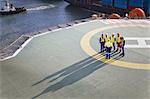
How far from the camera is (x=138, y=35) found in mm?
34531

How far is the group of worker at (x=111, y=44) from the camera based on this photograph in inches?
1075

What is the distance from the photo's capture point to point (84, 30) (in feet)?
120

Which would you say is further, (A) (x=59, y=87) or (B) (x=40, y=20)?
(B) (x=40, y=20)

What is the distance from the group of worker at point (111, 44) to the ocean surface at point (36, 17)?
3043 centimetres

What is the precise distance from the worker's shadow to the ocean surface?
104ft

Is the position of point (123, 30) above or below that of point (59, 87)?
above

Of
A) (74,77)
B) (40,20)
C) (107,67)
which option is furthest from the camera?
(40,20)

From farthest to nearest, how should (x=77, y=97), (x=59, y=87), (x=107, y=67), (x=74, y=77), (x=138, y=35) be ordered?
1. (x=138, y=35)
2. (x=107, y=67)
3. (x=74, y=77)
4. (x=59, y=87)
5. (x=77, y=97)

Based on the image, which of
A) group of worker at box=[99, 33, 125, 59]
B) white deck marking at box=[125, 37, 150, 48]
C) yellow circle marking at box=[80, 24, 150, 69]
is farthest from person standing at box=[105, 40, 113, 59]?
white deck marking at box=[125, 37, 150, 48]

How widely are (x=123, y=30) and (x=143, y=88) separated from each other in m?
15.2

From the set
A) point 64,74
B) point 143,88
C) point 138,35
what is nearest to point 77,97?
point 64,74

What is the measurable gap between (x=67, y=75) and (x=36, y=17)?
5543 centimetres

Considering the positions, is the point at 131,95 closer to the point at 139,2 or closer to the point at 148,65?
the point at 148,65

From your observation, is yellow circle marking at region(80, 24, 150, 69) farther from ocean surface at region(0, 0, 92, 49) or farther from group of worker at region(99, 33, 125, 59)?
ocean surface at region(0, 0, 92, 49)
